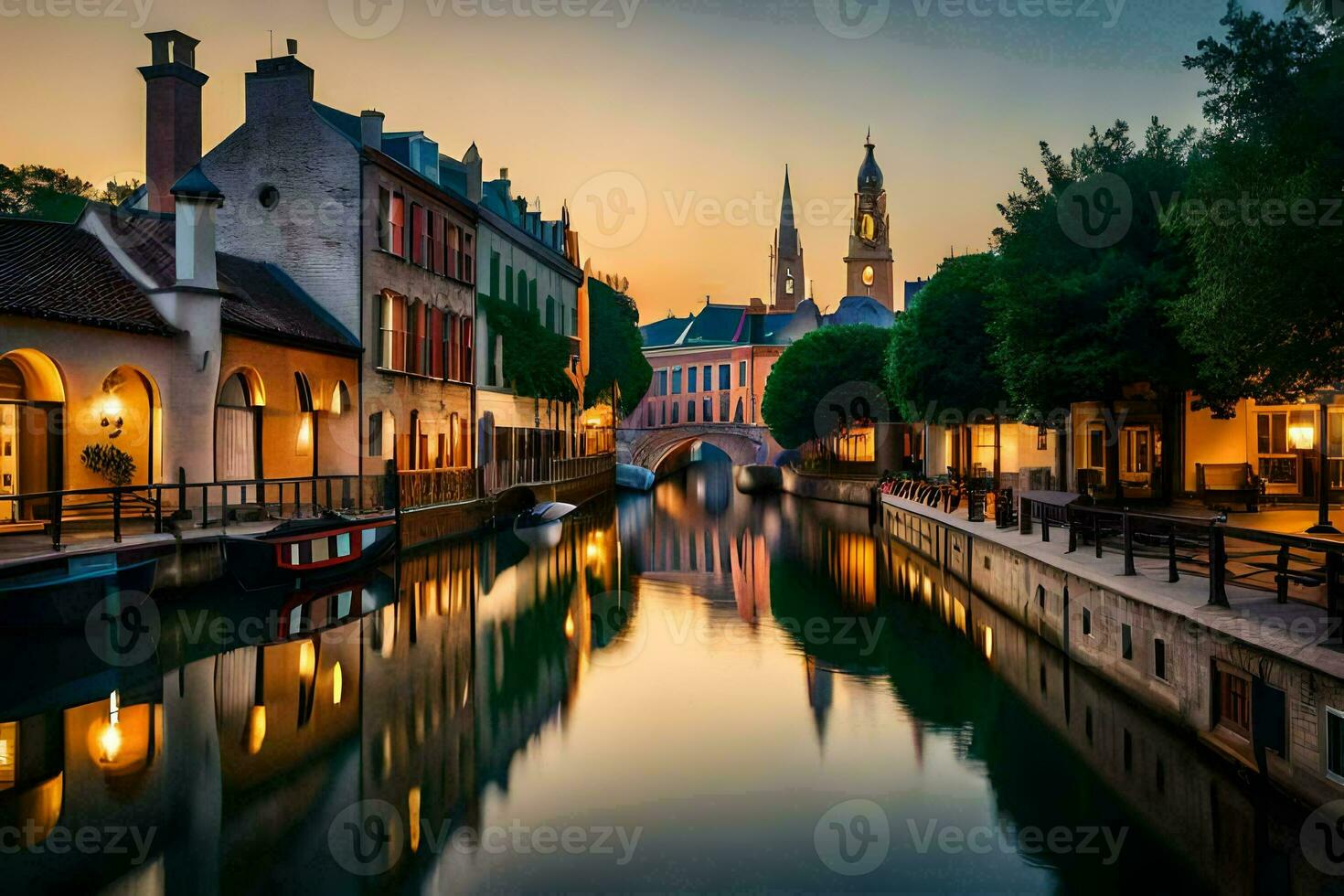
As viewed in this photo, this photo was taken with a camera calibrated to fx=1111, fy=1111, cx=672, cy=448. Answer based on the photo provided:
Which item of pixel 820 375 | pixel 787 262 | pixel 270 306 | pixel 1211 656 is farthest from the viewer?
pixel 787 262

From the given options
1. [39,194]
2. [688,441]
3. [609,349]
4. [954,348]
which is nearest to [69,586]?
[39,194]

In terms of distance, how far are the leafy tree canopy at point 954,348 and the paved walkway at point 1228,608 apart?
22.1m

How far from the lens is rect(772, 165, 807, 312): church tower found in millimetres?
140250

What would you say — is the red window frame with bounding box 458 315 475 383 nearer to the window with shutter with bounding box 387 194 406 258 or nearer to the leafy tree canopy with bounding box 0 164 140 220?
the window with shutter with bounding box 387 194 406 258

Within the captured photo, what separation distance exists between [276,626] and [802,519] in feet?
105

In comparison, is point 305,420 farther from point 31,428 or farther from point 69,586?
point 69,586

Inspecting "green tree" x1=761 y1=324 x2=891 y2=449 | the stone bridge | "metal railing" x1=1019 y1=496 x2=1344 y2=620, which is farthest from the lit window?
the stone bridge

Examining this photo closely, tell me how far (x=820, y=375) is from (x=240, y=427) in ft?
147

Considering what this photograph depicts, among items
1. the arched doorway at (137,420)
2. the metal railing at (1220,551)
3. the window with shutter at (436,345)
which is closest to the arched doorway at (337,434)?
the window with shutter at (436,345)

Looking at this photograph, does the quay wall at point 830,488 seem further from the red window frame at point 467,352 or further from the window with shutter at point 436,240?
the window with shutter at point 436,240

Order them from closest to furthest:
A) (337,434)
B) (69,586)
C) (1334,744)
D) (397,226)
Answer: (1334,744) < (69,586) < (337,434) < (397,226)

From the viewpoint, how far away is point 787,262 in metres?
141

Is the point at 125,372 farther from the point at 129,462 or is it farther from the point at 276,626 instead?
the point at 276,626

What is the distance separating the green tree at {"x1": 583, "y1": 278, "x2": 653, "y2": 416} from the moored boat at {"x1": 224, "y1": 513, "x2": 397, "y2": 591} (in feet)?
120
